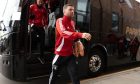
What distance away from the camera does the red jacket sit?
7.86 metres

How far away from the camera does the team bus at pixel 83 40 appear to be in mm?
7117

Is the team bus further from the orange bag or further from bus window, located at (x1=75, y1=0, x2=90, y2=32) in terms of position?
the orange bag

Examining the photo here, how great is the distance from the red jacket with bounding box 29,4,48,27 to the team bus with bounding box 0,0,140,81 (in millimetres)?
197

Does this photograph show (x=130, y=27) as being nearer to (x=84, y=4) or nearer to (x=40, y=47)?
(x=84, y=4)

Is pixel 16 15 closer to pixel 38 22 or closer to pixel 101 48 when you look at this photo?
pixel 38 22

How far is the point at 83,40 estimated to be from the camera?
869cm

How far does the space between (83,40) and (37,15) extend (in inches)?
59.4

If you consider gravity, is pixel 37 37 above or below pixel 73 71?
above

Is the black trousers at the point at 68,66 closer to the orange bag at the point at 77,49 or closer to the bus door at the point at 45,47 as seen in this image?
the orange bag at the point at 77,49

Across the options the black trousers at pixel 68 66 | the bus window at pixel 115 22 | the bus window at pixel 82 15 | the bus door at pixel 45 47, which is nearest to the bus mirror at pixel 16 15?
the bus door at pixel 45 47

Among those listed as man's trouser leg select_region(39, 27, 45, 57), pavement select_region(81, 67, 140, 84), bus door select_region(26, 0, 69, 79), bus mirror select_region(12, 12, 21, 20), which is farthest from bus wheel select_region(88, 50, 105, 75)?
bus mirror select_region(12, 12, 21, 20)

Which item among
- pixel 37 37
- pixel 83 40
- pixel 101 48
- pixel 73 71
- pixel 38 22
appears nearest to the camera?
pixel 73 71

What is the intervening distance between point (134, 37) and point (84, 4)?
11.1ft

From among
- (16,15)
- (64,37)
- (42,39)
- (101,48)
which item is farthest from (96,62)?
(64,37)
